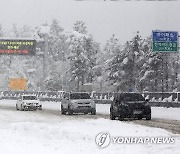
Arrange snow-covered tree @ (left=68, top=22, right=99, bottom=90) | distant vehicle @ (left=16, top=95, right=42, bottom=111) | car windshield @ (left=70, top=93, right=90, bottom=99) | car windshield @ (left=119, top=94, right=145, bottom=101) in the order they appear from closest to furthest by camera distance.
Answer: car windshield @ (left=119, top=94, right=145, bottom=101)
car windshield @ (left=70, top=93, right=90, bottom=99)
distant vehicle @ (left=16, top=95, right=42, bottom=111)
snow-covered tree @ (left=68, top=22, right=99, bottom=90)

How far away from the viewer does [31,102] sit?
39.2 m

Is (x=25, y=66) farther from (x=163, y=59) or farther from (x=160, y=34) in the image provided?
(x=160, y=34)

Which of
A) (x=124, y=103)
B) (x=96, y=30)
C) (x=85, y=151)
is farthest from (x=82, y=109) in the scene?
(x=96, y=30)

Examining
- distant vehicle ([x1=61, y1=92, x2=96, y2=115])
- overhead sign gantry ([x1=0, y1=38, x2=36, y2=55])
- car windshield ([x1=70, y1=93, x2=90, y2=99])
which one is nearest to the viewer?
distant vehicle ([x1=61, y1=92, x2=96, y2=115])

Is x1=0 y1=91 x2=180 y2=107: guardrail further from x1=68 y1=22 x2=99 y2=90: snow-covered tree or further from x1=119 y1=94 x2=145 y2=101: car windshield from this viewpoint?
x1=68 y1=22 x2=99 y2=90: snow-covered tree

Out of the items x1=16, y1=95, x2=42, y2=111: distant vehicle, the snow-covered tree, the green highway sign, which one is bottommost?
x1=16, y1=95, x2=42, y2=111: distant vehicle

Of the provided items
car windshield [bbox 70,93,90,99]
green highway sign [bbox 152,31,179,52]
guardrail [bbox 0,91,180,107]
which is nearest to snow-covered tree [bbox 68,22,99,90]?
guardrail [bbox 0,91,180,107]

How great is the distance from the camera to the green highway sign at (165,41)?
39.8 metres

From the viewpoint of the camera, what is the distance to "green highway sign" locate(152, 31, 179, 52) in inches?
1567

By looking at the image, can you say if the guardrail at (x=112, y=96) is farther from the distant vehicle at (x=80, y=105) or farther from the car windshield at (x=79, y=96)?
the distant vehicle at (x=80, y=105)

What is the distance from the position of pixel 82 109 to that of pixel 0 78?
99836 mm

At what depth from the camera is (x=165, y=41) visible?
131 ft

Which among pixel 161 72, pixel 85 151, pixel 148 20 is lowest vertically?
pixel 85 151

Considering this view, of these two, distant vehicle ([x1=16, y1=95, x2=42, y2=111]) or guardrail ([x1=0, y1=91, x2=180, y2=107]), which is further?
distant vehicle ([x1=16, y1=95, x2=42, y2=111])
